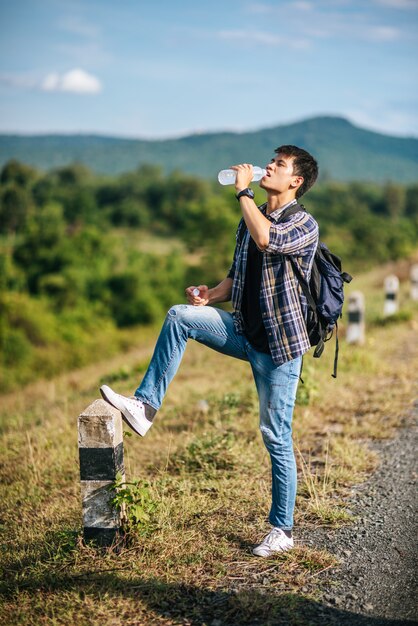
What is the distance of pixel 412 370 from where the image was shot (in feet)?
25.8

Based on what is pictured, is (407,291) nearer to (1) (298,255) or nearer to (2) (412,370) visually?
(2) (412,370)

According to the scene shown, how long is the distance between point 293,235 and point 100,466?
5.57ft

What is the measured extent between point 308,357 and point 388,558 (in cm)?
538

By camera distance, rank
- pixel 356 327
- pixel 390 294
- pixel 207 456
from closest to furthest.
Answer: pixel 207 456 < pixel 356 327 < pixel 390 294

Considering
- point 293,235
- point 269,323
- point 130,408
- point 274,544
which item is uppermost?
point 293,235

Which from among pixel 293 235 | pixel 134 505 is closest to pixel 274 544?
pixel 134 505

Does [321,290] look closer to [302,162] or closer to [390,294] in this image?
[302,162]

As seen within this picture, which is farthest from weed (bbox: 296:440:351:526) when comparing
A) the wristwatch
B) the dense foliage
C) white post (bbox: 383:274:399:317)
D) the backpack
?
the dense foliage

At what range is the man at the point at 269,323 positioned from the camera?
3.30m

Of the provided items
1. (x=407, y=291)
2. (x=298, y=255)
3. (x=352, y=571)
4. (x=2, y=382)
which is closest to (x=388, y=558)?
(x=352, y=571)

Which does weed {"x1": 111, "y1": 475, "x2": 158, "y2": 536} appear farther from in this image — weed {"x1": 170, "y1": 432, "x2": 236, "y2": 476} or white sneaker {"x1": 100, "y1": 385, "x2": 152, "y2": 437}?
weed {"x1": 170, "y1": 432, "x2": 236, "y2": 476}

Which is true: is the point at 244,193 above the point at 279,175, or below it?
A: below

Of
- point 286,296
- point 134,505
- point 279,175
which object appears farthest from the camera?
point 134,505

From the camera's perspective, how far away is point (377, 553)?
3.59 meters
